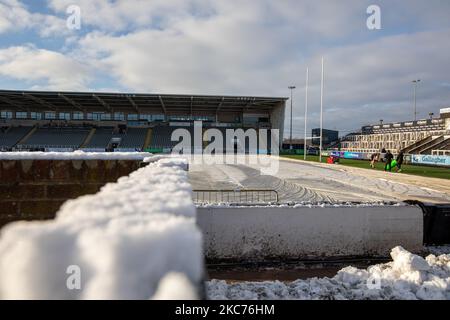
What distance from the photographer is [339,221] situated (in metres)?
7.09

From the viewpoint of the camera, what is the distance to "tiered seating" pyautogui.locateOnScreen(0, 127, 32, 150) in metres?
49.5

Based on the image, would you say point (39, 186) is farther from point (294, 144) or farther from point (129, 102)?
point (294, 144)

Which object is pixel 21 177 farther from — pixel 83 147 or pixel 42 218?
pixel 83 147

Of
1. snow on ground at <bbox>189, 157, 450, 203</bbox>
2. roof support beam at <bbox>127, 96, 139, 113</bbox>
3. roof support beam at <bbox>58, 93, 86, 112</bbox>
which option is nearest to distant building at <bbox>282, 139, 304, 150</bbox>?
roof support beam at <bbox>127, 96, 139, 113</bbox>

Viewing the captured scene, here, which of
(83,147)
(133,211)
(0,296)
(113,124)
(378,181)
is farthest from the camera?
(113,124)

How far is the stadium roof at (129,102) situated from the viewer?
48.9 meters

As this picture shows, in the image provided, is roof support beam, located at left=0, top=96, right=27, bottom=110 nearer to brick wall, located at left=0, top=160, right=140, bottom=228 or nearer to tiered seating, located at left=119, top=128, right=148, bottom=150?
tiered seating, located at left=119, top=128, right=148, bottom=150

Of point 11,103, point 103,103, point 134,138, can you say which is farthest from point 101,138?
point 11,103

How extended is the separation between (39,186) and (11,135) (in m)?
59.1

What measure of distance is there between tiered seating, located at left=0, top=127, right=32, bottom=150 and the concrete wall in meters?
53.6

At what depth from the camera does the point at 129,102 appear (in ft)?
177

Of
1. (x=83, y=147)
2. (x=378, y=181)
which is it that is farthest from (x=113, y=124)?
(x=378, y=181)

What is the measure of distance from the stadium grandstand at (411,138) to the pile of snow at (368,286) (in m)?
30.5
